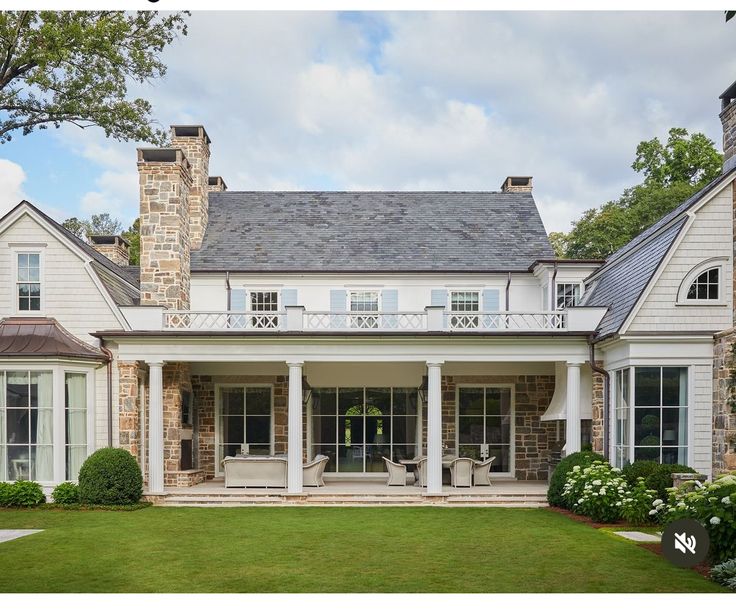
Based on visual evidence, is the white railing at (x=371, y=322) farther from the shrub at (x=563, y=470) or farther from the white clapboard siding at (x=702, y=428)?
the white clapboard siding at (x=702, y=428)

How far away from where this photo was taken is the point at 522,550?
11.9 metres

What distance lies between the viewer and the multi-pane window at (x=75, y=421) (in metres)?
18.0

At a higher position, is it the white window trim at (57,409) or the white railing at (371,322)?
the white railing at (371,322)

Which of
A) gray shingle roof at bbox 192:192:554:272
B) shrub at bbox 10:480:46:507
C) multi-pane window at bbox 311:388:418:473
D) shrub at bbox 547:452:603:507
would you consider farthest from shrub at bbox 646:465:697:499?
shrub at bbox 10:480:46:507

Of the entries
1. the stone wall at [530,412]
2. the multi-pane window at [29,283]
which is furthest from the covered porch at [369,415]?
the multi-pane window at [29,283]

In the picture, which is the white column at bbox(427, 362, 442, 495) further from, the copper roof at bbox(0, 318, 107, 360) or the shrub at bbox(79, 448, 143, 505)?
the copper roof at bbox(0, 318, 107, 360)

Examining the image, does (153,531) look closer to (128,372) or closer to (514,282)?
(128,372)

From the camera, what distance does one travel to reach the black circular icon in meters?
7.29

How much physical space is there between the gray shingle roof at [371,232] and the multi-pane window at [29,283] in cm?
482

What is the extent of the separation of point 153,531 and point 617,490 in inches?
352

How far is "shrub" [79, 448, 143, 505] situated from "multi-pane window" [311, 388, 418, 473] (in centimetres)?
621

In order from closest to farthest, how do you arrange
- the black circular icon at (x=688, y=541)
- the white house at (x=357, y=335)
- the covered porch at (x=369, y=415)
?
the black circular icon at (x=688, y=541), the white house at (x=357, y=335), the covered porch at (x=369, y=415)

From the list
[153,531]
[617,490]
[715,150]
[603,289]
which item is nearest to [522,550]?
[617,490]

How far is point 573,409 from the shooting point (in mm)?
18391
